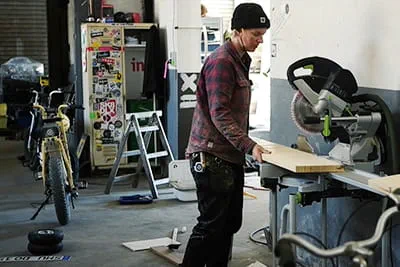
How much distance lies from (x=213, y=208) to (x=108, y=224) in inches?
79.7

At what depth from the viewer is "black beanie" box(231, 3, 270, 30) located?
122 inches

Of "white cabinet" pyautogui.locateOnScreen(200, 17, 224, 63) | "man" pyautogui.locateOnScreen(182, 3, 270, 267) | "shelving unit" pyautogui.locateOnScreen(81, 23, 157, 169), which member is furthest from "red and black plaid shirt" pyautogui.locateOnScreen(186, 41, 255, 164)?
"white cabinet" pyautogui.locateOnScreen(200, 17, 224, 63)

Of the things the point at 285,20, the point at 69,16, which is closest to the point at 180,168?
the point at 285,20

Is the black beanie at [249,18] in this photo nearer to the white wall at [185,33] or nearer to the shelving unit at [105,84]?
the white wall at [185,33]

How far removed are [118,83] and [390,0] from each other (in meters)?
4.21

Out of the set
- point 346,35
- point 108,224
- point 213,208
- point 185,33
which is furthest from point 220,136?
point 185,33

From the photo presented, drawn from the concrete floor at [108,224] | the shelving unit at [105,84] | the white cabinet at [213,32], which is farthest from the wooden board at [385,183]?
→ the white cabinet at [213,32]

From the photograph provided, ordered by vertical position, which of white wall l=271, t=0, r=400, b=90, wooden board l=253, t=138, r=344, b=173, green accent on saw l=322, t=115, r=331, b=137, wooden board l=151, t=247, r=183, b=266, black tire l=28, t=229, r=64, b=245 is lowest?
wooden board l=151, t=247, r=183, b=266

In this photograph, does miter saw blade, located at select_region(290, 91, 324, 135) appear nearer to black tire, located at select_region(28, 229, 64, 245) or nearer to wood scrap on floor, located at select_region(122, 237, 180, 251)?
wood scrap on floor, located at select_region(122, 237, 180, 251)

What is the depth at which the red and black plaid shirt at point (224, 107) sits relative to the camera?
3014mm

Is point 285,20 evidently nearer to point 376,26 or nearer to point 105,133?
point 376,26

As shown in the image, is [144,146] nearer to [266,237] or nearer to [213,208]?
[266,237]

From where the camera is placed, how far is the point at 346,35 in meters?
3.39

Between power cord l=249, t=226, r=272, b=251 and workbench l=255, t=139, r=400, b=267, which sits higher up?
workbench l=255, t=139, r=400, b=267
